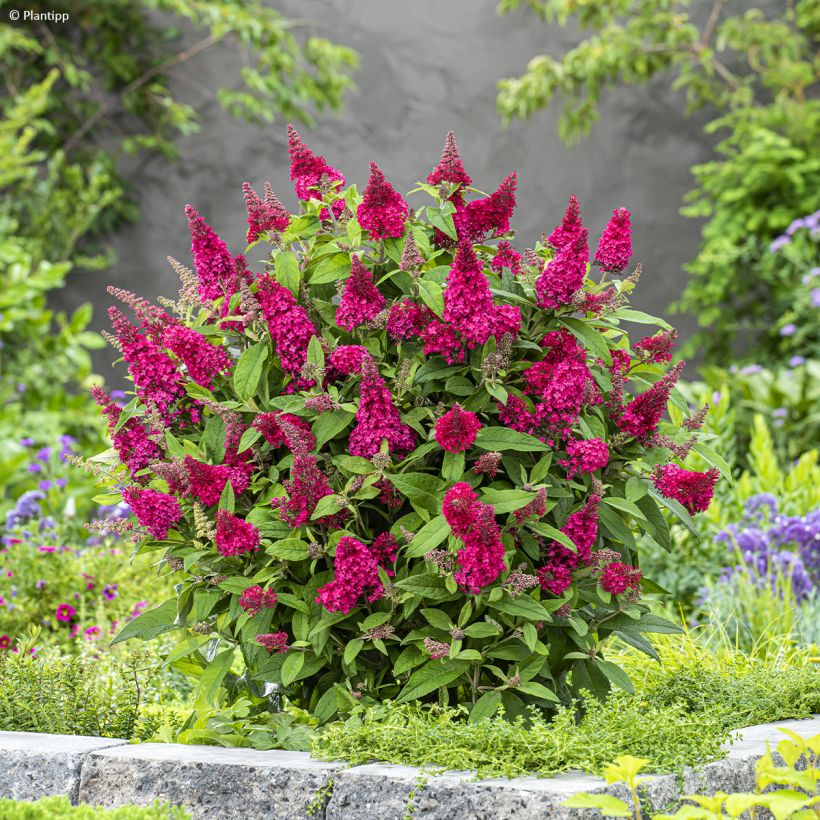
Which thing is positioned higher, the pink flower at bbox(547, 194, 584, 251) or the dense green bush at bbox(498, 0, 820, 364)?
the dense green bush at bbox(498, 0, 820, 364)

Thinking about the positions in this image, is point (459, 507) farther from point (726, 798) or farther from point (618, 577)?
point (726, 798)

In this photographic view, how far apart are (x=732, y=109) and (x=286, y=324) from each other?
641 cm

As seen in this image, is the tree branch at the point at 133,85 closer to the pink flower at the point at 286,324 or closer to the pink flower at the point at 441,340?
the pink flower at the point at 286,324

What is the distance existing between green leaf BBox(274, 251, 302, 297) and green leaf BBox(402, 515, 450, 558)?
23.5 inches

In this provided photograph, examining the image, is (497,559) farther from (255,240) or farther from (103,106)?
(103,106)

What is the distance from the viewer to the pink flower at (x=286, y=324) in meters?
2.05

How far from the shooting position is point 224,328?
87.4 inches

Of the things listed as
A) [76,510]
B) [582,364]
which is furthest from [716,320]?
[582,364]

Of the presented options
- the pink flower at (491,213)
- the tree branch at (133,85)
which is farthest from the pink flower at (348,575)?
the tree branch at (133,85)

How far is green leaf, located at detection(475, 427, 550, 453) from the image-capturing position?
6.47ft

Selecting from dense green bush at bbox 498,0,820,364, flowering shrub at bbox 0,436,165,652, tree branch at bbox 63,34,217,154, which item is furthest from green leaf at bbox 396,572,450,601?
tree branch at bbox 63,34,217,154

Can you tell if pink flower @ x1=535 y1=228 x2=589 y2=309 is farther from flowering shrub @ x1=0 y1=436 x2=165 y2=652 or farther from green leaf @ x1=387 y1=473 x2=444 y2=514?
→ flowering shrub @ x1=0 y1=436 x2=165 y2=652

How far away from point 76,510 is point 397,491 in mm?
3346

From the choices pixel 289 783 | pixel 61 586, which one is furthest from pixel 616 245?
pixel 61 586
